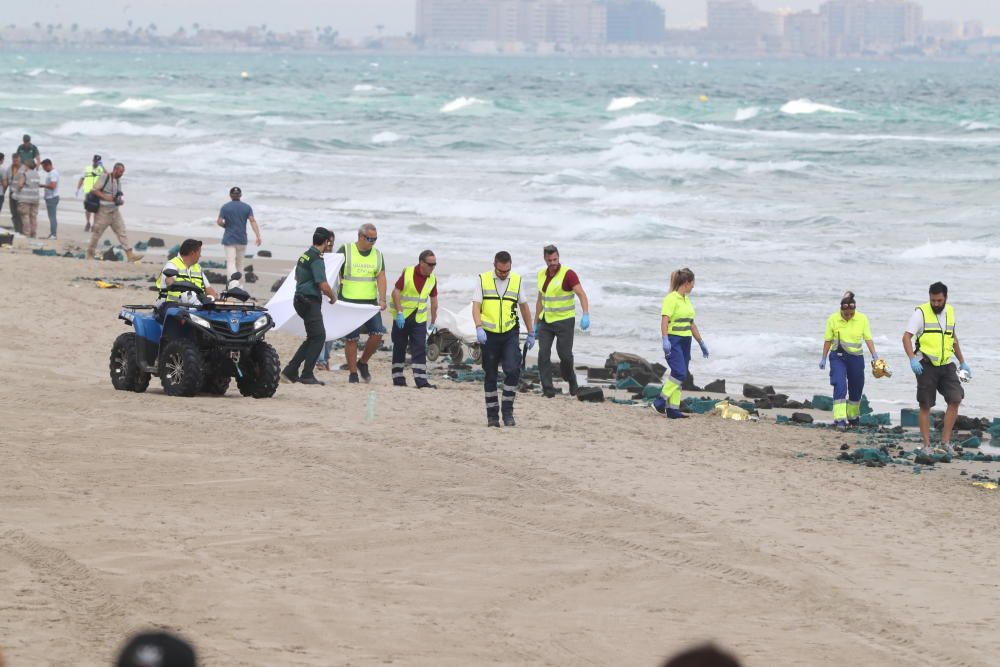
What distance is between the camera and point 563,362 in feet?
52.2

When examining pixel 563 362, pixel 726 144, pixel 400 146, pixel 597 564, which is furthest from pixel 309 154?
pixel 597 564

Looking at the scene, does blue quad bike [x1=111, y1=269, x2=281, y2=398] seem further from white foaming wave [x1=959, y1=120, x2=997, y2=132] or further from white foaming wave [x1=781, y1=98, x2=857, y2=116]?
white foaming wave [x1=781, y1=98, x2=857, y2=116]

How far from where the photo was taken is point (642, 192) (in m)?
42.9

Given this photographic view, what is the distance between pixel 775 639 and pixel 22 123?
2516 inches

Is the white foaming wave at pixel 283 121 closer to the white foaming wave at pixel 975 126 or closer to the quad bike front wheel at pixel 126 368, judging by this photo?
the white foaming wave at pixel 975 126

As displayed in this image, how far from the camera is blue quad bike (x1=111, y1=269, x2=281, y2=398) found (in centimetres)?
1314

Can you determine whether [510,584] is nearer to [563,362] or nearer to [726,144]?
[563,362]

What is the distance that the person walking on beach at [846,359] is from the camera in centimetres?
1474

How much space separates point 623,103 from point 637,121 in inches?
740

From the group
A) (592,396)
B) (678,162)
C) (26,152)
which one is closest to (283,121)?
(678,162)

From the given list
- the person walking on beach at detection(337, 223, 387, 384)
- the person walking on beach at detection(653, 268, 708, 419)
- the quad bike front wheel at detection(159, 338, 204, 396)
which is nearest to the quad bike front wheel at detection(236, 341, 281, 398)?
the quad bike front wheel at detection(159, 338, 204, 396)

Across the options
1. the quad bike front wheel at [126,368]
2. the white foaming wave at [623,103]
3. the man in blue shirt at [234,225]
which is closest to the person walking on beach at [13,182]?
the man in blue shirt at [234,225]

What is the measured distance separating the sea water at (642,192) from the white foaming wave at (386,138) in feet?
1.89

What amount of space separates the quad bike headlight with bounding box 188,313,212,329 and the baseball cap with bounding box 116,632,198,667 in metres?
10.2
